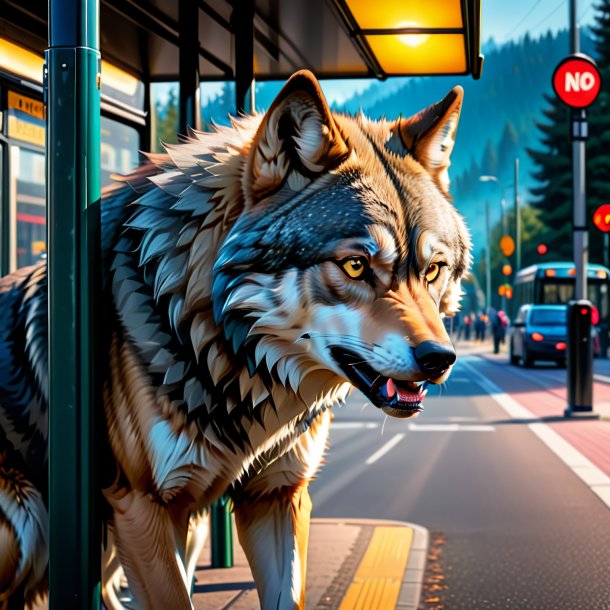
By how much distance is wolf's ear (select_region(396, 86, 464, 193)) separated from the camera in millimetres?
3453

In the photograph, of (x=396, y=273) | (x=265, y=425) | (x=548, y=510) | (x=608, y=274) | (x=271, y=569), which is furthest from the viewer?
(x=608, y=274)

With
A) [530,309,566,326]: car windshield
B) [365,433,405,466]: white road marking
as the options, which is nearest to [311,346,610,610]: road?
[365,433,405,466]: white road marking

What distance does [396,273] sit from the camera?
125 inches

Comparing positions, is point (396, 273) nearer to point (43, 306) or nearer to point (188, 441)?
point (188, 441)

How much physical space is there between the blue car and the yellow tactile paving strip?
25851mm

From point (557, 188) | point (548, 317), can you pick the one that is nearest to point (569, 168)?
point (557, 188)

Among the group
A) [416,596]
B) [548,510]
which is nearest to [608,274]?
[548,510]

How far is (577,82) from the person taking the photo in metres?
16.2

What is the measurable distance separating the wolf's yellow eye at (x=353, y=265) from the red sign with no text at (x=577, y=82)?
1372 centimetres

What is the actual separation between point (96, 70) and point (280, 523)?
1.60 m

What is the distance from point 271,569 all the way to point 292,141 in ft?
A: 4.80

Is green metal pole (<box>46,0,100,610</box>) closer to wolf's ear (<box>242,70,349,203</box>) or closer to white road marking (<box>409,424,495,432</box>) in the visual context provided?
wolf's ear (<box>242,70,349,203</box>)

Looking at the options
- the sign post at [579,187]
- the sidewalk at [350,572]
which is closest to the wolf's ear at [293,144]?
the sidewalk at [350,572]

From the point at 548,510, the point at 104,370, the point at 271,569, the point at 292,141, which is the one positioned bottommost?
the point at 548,510
